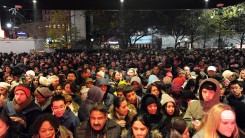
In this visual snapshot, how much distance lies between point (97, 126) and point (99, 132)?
10cm

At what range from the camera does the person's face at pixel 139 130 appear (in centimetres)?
405

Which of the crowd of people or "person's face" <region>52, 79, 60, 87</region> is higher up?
"person's face" <region>52, 79, 60, 87</region>

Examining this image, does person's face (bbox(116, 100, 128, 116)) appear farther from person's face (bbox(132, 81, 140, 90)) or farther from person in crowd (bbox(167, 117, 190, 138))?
person's face (bbox(132, 81, 140, 90))

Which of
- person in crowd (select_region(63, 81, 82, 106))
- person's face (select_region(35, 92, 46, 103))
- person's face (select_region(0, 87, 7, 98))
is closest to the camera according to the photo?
person's face (select_region(35, 92, 46, 103))

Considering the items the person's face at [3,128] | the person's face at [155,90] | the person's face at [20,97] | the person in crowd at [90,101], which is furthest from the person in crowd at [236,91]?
the person's face at [3,128]

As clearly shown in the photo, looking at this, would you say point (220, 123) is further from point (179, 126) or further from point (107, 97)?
point (107, 97)

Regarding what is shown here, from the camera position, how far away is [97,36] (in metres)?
36.7

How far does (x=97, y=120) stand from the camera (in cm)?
409

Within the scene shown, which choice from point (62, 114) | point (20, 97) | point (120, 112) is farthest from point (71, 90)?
point (120, 112)

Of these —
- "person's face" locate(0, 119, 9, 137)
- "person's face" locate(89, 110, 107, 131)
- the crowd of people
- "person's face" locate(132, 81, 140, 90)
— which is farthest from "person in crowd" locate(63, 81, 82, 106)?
"person's face" locate(0, 119, 9, 137)

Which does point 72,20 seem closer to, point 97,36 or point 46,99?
point 97,36

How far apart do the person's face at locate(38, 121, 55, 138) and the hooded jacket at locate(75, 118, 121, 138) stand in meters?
0.47

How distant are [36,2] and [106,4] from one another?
404cm

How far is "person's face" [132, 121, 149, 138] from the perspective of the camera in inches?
159
